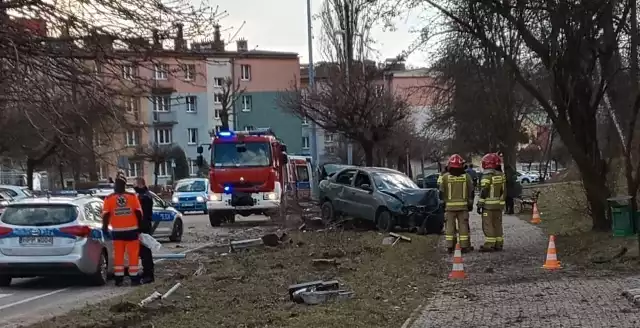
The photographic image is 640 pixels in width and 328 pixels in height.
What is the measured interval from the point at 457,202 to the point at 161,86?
9079mm

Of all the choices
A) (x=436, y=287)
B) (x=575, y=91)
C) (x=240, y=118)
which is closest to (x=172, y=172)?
(x=240, y=118)

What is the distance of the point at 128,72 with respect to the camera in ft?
29.8

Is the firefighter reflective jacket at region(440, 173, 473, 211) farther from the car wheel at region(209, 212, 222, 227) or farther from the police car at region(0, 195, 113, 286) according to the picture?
the car wheel at region(209, 212, 222, 227)

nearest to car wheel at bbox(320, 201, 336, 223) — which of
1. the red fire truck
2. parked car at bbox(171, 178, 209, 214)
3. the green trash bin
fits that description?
the red fire truck

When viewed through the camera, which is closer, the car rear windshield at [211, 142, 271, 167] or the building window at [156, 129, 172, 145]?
the car rear windshield at [211, 142, 271, 167]

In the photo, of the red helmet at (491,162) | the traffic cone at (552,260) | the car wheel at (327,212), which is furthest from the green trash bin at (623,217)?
the car wheel at (327,212)

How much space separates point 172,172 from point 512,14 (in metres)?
59.7

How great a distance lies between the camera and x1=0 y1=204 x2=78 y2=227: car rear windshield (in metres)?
15.1

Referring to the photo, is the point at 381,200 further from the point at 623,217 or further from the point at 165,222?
the point at 623,217

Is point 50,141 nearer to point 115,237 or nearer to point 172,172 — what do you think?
point 115,237

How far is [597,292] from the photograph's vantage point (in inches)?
458

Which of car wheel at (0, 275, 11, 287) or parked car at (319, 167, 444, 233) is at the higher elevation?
parked car at (319, 167, 444, 233)

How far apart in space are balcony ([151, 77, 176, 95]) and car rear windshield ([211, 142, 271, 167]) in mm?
19292

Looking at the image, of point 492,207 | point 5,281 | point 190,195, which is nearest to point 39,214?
point 5,281
